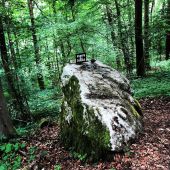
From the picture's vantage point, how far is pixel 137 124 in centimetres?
518

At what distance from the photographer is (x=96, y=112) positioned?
460 centimetres

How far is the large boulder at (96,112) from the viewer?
14.4 feet

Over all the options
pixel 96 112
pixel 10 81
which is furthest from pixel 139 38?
pixel 96 112

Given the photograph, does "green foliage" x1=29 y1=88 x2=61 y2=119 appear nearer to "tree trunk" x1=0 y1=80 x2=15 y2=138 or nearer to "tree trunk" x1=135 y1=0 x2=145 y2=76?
"tree trunk" x1=0 y1=80 x2=15 y2=138

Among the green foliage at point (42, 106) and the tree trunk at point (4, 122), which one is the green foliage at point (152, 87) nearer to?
the green foliage at point (42, 106)

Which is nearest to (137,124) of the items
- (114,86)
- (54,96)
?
(114,86)

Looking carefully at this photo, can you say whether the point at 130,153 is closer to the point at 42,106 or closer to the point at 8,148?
the point at 8,148

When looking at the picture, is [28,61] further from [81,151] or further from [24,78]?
[81,151]

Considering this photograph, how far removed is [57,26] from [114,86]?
3.62 m

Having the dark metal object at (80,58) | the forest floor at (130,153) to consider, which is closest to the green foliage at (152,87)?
the forest floor at (130,153)

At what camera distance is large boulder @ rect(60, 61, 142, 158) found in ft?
14.4

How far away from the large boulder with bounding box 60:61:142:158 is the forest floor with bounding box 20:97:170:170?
0.64ft

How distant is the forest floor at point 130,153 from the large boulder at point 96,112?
7.7 inches

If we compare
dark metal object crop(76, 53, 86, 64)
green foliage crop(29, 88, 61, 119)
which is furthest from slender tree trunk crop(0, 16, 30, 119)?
dark metal object crop(76, 53, 86, 64)
